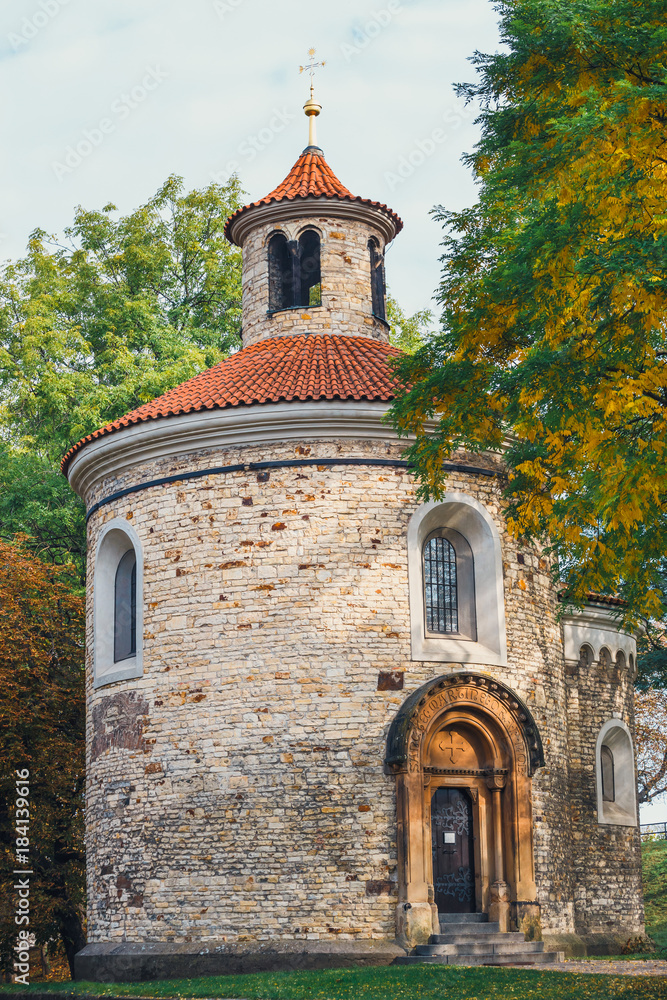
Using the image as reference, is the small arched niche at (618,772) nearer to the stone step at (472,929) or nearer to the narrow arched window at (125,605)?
the stone step at (472,929)

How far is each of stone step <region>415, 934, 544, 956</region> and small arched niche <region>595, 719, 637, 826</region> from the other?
19.9 ft

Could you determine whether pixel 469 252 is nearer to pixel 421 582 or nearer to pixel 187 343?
pixel 421 582

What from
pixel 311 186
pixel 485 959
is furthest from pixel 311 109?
pixel 485 959

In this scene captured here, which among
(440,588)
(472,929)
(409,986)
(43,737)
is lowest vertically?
(409,986)

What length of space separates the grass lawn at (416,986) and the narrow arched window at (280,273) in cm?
1120

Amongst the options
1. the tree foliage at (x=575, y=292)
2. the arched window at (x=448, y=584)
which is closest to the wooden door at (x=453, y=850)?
the arched window at (x=448, y=584)

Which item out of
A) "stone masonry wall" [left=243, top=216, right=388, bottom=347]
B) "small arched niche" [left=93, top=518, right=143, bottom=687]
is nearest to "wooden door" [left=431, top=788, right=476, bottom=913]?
"small arched niche" [left=93, top=518, right=143, bottom=687]

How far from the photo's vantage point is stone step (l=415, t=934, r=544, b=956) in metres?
15.4

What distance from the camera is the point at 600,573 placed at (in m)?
13.1

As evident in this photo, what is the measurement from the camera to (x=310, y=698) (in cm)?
1648

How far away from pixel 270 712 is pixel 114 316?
1626 cm

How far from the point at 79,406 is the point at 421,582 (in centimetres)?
1279

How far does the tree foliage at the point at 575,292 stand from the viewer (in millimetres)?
11383

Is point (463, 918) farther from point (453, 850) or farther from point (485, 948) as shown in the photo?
point (453, 850)
